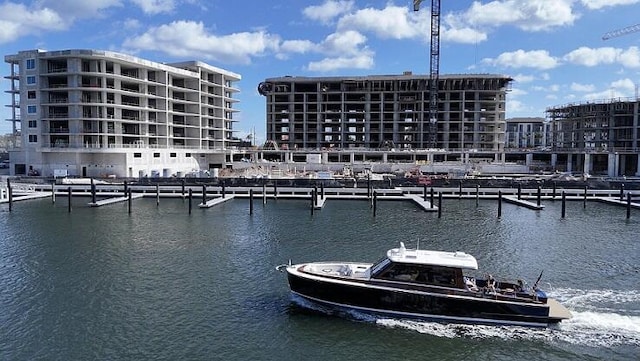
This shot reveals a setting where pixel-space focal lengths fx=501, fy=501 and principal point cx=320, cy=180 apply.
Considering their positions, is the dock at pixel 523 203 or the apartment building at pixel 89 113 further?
the apartment building at pixel 89 113

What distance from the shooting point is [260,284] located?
3067 centimetres

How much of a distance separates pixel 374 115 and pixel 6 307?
13479cm

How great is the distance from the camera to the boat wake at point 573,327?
22.7 metres

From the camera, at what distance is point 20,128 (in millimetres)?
103562

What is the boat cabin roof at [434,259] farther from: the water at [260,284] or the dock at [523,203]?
the dock at [523,203]

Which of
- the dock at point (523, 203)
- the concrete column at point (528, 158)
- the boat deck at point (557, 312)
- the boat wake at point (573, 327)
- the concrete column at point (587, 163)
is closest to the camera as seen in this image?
the boat wake at point (573, 327)

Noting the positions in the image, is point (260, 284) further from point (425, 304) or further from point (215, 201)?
point (215, 201)

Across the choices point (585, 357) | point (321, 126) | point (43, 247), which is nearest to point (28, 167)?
point (43, 247)

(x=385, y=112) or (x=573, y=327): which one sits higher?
(x=385, y=112)

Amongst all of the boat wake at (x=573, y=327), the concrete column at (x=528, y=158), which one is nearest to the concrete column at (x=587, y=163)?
the concrete column at (x=528, y=158)

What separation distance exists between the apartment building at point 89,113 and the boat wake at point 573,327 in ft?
272

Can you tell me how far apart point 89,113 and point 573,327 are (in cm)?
9818

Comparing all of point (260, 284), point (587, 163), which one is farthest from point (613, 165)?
point (260, 284)

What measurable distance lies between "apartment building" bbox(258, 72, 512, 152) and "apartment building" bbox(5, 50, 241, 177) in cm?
4450
